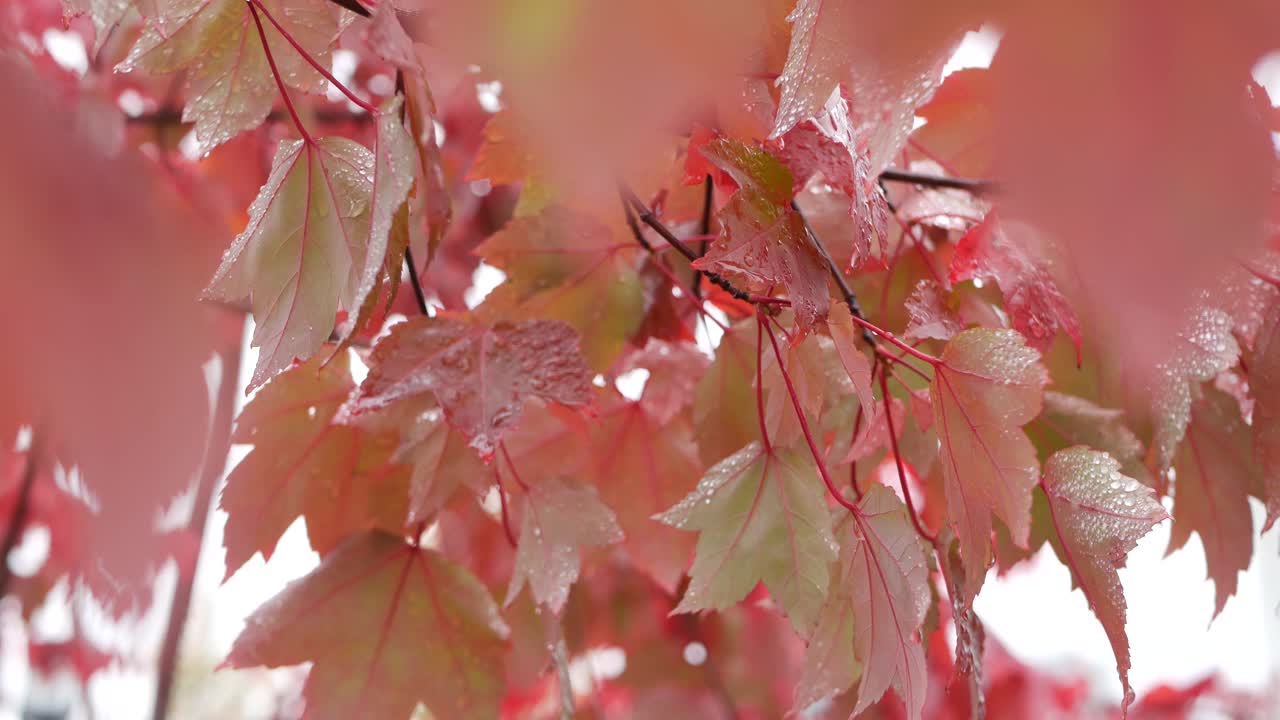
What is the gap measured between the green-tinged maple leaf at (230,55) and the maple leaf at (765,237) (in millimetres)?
207

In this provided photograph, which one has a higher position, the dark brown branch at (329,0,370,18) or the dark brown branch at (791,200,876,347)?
the dark brown branch at (329,0,370,18)

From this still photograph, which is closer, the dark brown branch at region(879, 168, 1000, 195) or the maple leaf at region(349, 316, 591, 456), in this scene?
the maple leaf at region(349, 316, 591, 456)

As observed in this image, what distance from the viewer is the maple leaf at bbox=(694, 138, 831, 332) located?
14.2 inches

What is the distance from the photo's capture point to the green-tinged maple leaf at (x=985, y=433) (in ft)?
1.28

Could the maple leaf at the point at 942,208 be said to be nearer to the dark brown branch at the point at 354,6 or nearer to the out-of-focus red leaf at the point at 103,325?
the dark brown branch at the point at 354,6

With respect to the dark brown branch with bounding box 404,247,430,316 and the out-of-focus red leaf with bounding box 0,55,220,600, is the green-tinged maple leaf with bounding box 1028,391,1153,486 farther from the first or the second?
the out-of-focus red leaf with bounding box 0,55,220,600

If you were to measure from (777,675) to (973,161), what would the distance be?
3.17 feet

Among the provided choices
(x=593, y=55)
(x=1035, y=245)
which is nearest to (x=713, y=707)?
(x=1035, y=245)

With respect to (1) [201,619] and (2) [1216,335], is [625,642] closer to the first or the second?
(2) [1216,335]

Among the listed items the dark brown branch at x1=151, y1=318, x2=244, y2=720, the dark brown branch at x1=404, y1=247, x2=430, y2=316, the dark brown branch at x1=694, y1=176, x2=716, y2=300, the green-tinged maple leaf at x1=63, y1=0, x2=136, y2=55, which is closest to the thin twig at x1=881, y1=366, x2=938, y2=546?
the dark brown branch at x1=694, y1=176, x2=716, y2=300

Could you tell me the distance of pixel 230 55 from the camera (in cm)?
45

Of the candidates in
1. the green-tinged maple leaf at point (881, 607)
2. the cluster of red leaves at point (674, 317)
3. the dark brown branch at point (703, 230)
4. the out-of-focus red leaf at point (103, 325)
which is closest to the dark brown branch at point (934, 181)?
the cluster of red leaves at point (674, 317)

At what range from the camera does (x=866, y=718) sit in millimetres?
860

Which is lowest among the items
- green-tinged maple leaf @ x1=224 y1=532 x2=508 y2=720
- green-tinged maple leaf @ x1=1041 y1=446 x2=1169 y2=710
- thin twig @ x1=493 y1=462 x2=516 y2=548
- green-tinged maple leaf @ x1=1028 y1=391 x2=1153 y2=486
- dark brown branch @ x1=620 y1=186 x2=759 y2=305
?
green-tinged maple leaf @ x1=224 y1=532 x2=508 y2=720
